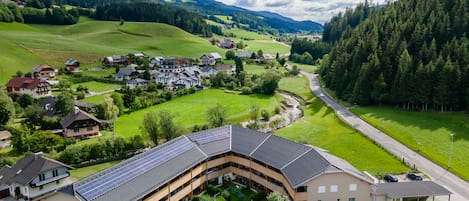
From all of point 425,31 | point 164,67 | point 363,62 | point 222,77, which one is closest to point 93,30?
point 164,67

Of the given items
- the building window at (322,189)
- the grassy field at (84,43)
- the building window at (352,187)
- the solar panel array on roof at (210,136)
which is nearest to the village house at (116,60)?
the grassy field at (84,43)

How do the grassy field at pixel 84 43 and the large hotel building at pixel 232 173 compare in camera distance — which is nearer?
the large hotel building at pixel 232 173

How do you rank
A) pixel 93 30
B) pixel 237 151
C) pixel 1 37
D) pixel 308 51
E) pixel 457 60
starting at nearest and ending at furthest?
pixel 237 151, pixel 457 60, pixel 1 37, pixel 308 51, pixel 93 30

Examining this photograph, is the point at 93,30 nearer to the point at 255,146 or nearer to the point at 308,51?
the point at 308,51

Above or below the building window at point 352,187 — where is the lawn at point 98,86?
above

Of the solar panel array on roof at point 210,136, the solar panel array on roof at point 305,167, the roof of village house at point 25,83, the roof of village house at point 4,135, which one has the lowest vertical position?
the roof of village house at point 4,135

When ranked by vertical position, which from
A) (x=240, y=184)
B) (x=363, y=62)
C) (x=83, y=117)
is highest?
(x=363, y=62)

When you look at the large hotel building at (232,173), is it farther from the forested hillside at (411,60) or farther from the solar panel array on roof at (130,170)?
the forested hillside at (411,60)
